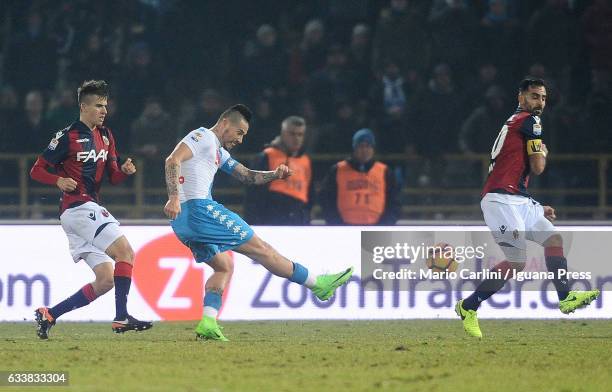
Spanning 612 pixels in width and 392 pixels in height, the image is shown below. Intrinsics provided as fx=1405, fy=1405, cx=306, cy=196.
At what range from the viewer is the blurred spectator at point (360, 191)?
53.5ft

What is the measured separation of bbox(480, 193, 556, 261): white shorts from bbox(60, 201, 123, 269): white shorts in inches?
127

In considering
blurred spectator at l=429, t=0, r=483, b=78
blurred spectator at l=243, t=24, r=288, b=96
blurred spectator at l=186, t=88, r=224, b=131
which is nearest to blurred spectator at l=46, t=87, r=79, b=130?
blurred spectator at l=186, t=88, r=224, b=131

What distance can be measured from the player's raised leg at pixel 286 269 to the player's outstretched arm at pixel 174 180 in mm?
778

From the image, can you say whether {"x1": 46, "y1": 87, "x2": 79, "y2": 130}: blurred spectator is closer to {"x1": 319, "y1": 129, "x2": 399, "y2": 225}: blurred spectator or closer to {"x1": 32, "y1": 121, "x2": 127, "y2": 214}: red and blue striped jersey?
{"x1": 319, "y1": 129, "x2": 399, "y2": 225}: blurred spectator

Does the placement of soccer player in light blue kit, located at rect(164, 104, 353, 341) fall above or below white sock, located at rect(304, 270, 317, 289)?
above

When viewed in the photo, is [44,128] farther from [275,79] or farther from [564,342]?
[564,342]

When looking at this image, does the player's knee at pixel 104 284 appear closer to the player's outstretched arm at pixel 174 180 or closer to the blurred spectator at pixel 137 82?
the player's outstretched arm at pixel 174 180

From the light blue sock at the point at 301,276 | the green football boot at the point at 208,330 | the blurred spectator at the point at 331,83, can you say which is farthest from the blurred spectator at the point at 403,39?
the green football boot at the point at 208,330

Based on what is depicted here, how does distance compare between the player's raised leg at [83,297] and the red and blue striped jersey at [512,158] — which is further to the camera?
the player's raised leg at [83,297]

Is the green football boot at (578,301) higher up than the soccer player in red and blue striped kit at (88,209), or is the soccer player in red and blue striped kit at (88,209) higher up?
the soccer player in red and blue striped kit at (88,209)

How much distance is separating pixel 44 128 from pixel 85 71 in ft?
3.49

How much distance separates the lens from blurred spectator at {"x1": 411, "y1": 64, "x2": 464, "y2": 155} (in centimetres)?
1869

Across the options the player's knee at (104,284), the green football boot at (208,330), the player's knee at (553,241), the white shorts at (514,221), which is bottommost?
the green football boot at (208,330)
